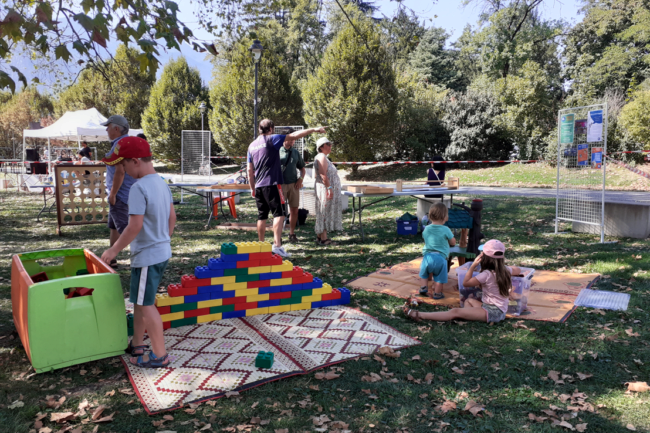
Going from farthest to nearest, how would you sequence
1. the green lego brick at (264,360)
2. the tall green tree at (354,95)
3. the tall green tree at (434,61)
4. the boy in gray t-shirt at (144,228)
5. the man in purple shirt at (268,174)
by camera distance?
the tall green tree at (434,61)
the tall green tree at (354,95)
the man in purple shirt at (268,174)
the green lego brick at (264,360)
the boy in gray t-shirt at (144,228)

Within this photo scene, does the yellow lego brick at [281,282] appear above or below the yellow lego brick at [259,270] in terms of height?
below

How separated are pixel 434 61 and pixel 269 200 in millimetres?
33345

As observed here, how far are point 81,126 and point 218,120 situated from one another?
42.9 feet

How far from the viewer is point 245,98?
94.2ft

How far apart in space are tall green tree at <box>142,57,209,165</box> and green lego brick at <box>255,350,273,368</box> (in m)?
31.0

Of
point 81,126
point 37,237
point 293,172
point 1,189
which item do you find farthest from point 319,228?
point 1,189

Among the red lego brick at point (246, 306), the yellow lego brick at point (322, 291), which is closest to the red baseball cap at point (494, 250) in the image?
the yellow lego brick at point (322, 291)

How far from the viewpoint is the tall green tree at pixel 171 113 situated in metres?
32.5

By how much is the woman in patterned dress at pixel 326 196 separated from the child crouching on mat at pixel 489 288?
3766mm

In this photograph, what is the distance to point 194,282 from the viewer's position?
14.6ft

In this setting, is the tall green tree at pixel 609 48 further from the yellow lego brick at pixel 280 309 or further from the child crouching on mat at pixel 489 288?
the yellow lego brick at pixel 280 309

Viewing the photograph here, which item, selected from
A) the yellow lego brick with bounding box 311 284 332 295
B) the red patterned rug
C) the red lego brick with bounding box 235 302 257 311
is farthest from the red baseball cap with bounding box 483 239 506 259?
the red lego brick with bounding box 235 302 257 311

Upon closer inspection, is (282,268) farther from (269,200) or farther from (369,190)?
(369,190)

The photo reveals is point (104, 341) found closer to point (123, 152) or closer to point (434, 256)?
point (123, 152)
